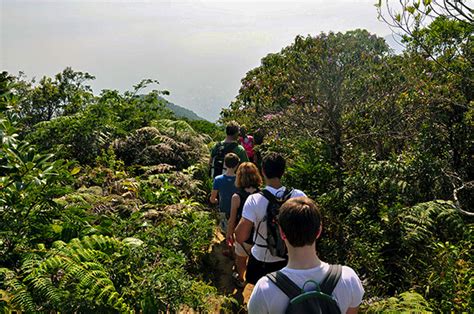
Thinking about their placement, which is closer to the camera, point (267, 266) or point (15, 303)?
point (15, 303)

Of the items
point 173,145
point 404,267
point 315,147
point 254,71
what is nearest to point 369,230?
point 404,267

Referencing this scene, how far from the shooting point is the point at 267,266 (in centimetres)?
371

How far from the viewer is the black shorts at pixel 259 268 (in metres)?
3.72

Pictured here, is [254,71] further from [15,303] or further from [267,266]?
[15,303]

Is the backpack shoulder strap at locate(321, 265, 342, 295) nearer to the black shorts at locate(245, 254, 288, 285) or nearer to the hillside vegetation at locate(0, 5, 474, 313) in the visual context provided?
the hillside vegetation at locate(0, 5, 474, 313)

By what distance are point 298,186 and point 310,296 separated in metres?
4.45

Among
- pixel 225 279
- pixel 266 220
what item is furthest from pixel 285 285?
pixel 225 279

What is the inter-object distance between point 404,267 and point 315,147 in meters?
3.19

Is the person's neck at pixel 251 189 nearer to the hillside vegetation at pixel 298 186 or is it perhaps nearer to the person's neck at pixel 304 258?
the hillside vegetation at pixel 298 186

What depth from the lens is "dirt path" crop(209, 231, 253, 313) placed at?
15.8ft

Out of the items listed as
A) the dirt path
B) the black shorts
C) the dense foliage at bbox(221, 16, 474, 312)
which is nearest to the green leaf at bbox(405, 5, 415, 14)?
the dense foliage at bbox(221, 16, 474, 312)

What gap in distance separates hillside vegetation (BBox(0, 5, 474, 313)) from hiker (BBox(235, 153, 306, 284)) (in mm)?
753

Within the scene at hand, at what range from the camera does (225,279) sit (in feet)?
17.7

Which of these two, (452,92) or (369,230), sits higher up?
(452,92)
